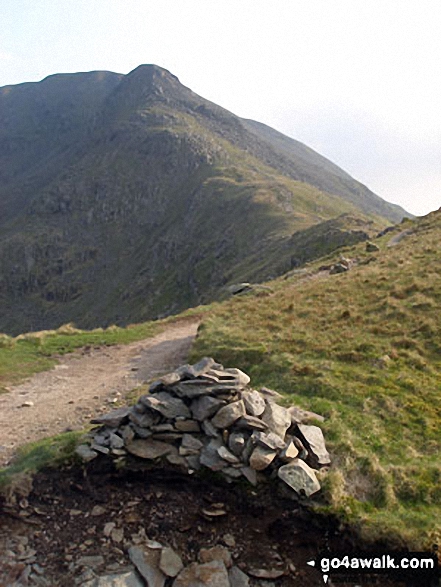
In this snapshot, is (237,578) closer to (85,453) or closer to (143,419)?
(143,419)

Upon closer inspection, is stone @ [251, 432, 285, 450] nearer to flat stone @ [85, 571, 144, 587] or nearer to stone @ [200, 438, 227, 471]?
stone @ [200, 438, 227, 471]

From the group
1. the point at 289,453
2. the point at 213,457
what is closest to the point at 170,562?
the point at 213,457

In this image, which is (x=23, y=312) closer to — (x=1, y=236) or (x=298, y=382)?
(x=1, y=236)

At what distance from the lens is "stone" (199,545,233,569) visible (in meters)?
8.35

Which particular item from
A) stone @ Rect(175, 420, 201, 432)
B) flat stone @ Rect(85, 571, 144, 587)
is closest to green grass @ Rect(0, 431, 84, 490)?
stone @ Rect(175, 420, 201, 432)

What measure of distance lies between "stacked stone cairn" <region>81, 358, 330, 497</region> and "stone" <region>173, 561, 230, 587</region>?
196cm

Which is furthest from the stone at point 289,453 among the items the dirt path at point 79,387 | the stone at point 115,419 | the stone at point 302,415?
the dirt path at point 79,387

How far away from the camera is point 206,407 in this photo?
11.0 m

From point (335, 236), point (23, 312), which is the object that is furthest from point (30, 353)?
point (23, 312)

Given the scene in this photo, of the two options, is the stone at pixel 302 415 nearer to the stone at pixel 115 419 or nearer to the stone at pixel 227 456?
the stone at pixel 227 456

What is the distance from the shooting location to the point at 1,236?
592ft

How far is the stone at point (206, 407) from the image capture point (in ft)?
35.9

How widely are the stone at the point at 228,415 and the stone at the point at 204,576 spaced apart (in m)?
3.05

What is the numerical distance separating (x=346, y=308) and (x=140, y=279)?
372ft
